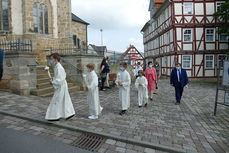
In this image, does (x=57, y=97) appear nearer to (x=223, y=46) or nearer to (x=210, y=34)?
(x=210, y=34)

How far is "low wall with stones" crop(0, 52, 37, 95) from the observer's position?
26.1 feet

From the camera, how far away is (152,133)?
170 inches

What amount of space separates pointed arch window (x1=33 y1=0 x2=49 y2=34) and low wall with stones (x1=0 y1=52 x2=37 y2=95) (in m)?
8.76

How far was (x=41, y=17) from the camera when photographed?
16.4 metres

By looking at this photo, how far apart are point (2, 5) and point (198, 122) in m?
16.5

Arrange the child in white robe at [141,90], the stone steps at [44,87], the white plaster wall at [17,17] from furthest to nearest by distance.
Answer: the white plaster wall at [17,17] < the stone steps at [44,87] < the child in white robe at [141,90]

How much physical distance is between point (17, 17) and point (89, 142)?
1447 cm

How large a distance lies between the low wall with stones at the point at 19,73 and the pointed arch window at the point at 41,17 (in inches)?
345

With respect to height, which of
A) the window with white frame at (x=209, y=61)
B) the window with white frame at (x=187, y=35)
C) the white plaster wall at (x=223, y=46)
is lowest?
the window with white frame at (x=209, y=61)

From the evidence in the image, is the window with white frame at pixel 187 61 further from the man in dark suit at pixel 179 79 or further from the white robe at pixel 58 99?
the white robe at pixel 58 99

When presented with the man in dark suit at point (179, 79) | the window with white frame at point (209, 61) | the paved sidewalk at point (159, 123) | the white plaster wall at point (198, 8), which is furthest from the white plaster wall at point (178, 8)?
the paved sidewalk at point (159, 123)

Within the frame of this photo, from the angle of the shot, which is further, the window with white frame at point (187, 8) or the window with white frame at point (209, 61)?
the window with white frame at point (209, 61)

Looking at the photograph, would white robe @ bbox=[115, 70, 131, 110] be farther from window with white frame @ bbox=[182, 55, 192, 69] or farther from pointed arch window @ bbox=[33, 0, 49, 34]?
window with white frame @ bbox=[182, 55, 192, 69]

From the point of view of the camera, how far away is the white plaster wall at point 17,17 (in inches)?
562
